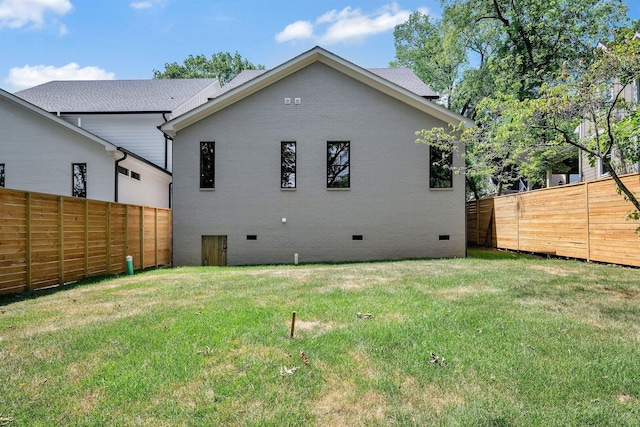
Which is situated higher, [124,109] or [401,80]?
[401,80]

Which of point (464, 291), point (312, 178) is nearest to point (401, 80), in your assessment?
point (312, 178)

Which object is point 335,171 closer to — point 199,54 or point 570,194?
point 570,194

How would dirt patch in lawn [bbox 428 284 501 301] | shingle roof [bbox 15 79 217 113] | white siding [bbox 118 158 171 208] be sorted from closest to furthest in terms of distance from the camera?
dirt patch in lawn [bbox 428 284 501 301] < white siding [bbox 118 158 171 208] < shingle roof [bbox 15 79 217 113]

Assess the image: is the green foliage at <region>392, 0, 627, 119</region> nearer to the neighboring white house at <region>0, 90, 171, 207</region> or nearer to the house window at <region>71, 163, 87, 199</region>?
the neighboring white house at <region>0, 90, 171, 207</region>

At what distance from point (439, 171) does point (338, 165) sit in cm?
364

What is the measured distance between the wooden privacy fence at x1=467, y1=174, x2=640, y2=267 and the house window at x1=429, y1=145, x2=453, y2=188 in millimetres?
2678

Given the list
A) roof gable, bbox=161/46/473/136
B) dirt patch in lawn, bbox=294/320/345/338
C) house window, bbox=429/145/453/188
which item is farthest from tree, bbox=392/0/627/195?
dirt patch in lawn, bbox=294/320/345/338

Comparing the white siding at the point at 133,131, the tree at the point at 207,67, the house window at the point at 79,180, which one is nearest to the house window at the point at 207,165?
the house window at the point at 79,180

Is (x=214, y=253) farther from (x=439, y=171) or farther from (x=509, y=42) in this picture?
(x=509, y=42)

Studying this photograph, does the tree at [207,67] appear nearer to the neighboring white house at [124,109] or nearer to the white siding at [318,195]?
the neighboring white house at [124,109]

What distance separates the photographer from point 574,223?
9.62m

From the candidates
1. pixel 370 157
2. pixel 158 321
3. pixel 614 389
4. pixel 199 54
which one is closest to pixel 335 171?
pixel 370 157

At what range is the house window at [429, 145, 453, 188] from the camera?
1226 cm

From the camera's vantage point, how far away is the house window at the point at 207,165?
484 inches
